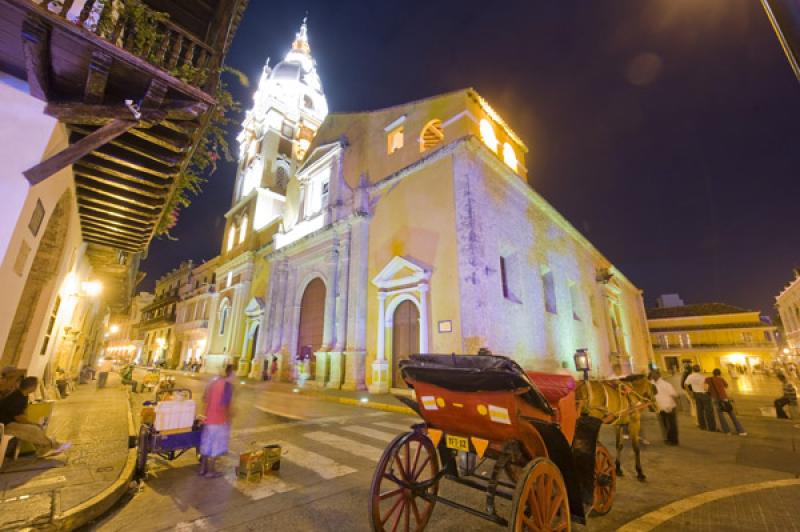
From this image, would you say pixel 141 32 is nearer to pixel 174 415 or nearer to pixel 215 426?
pixel 174 415

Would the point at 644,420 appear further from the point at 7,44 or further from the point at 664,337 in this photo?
the point at 664,337

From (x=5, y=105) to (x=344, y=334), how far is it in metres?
12.2

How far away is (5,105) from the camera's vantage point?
3.90 metres

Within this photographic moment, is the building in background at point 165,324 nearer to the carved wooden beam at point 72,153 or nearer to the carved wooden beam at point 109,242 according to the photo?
the carved wooden beam at point 109,242

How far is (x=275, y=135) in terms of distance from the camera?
2711 centimetres

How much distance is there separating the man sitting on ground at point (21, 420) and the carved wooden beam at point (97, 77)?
154 inches

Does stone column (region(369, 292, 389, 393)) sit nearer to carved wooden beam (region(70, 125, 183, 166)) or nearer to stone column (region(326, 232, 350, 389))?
stone column (region(326, 232, 350, 389))

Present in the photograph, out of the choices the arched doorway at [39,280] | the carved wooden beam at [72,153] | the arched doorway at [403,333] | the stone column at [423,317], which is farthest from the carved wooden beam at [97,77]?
the arched doorway at [403,333]

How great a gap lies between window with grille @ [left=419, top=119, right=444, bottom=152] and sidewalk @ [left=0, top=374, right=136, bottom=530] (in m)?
13.6

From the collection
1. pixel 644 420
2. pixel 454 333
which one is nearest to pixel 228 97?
pixel 454 333

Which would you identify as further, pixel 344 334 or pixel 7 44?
pixel 344 334

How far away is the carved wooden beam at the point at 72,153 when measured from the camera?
401 centimetres

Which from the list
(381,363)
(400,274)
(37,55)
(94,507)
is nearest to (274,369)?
(381,363)

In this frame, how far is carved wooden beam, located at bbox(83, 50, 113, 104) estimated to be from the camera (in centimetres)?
396
